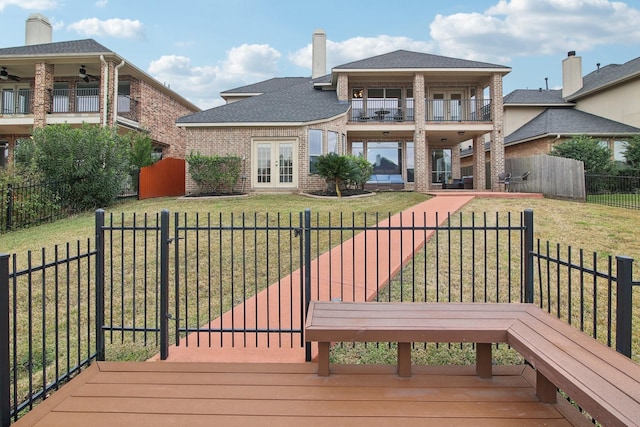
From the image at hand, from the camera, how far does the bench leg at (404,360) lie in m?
3.24

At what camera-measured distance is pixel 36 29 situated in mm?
22797

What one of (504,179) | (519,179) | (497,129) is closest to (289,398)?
(504,179)

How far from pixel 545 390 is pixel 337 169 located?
1333cm

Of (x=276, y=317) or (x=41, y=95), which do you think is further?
(x=41, y=95)

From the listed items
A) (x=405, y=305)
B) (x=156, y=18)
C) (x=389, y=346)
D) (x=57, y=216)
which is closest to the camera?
(x=405, y=305)

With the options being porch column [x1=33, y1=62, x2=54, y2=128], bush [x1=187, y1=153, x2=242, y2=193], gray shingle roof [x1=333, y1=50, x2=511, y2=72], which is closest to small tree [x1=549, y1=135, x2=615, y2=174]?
gray shingle roof [x1=333, y1=50, x2=511, y2=72]

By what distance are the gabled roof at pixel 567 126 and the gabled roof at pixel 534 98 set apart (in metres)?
0.84

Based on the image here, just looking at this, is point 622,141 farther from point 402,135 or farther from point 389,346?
point 389,346

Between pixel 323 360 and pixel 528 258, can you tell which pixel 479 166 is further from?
pixel 323 360

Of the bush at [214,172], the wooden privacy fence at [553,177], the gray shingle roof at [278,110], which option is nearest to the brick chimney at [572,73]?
the wooden privacy fence at [553,177]

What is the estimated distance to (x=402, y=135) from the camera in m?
22.2

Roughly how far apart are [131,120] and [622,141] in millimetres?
26204

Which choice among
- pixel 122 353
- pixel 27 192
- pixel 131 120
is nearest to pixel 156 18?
pixel 131 120

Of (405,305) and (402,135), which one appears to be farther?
(402,135)
